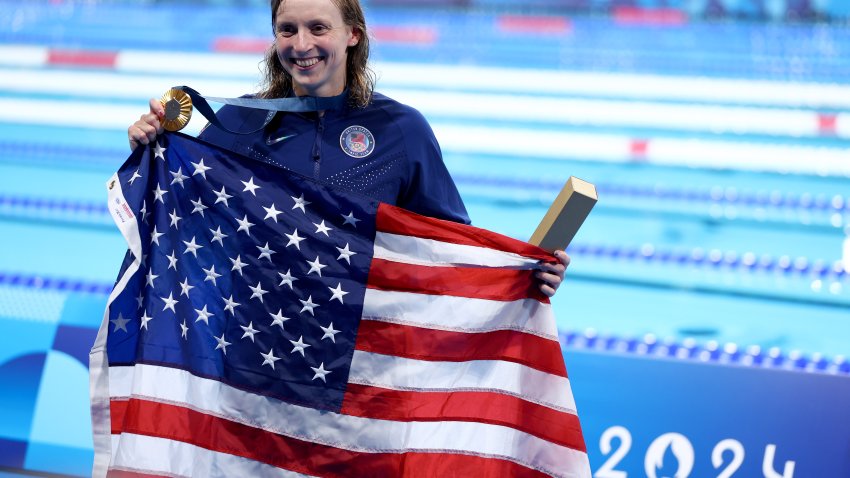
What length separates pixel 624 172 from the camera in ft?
18.2

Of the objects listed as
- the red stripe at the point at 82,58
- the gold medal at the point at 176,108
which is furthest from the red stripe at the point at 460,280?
the red stripe at the point at 82,58

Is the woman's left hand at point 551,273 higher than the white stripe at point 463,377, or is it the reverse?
the woman's left hand at point 551,273

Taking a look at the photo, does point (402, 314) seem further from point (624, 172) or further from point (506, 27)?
point (506, 27)

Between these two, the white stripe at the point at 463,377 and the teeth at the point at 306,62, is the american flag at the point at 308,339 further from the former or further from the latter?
the teeth at the point at 306,62

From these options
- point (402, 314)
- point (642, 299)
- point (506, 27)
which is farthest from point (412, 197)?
point (506, 27)

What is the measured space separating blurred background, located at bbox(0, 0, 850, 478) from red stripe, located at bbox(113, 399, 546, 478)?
0.89 meters

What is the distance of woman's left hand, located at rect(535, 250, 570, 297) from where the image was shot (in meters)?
2.14

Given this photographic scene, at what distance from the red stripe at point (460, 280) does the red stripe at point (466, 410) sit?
0.23 m

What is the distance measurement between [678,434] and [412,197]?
45.3 inches

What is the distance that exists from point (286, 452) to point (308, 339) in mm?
250

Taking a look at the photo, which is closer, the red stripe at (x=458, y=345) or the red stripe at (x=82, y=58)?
the red stripe at (x=458, y=345)

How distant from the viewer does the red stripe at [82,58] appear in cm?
732

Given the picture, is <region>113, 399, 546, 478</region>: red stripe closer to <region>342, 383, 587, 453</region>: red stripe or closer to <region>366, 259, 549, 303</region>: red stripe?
<region>342, 383, 587, 453</region>: red stripe

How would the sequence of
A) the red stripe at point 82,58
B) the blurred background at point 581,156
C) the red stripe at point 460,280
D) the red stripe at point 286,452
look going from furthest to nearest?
the red stripe at point 82,58 < the blurred background at point 581,156 < the red stripe at point 460,280 < the red stripe at point 286,452
